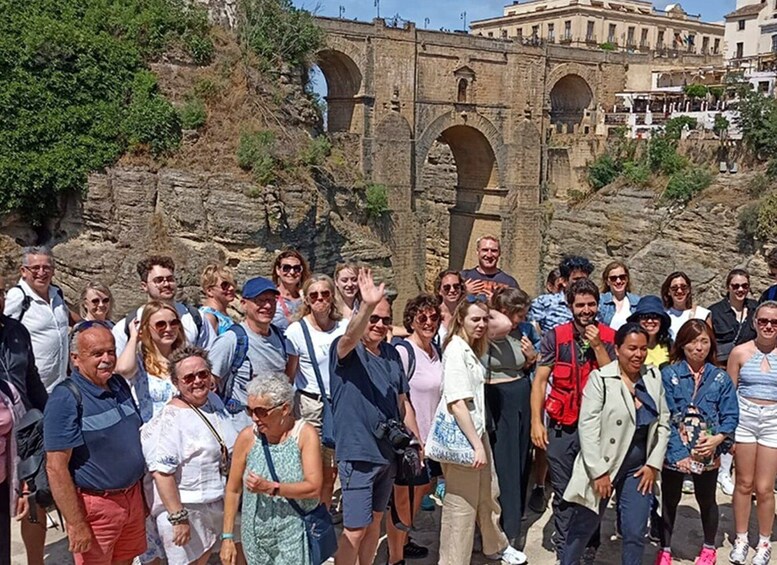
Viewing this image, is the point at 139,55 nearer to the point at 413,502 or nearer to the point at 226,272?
the point at 226,272

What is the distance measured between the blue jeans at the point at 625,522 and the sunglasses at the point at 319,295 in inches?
75.2

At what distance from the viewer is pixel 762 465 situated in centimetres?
464

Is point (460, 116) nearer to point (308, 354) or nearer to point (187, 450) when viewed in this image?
point (308, 354)

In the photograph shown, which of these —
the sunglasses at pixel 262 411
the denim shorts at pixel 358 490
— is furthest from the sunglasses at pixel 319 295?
the sunglasses at pixel 262 411

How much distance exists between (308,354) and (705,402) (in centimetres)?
240

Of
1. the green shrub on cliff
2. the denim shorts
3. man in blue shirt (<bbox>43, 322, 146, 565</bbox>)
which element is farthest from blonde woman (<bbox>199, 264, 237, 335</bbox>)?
the green shrub on cliff

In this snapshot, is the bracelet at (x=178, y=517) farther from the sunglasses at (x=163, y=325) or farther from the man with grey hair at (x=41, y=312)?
the man with grey hair at (x=41, y=312)

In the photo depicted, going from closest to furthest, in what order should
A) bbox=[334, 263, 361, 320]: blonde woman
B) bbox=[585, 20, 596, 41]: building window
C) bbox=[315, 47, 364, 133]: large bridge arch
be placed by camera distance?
bbox=[334, 263, 361, 320]: blonde woman
bbox=[315, 47, 364, 133]: large bridge arch
bbox=[585, 20, 596, 41]: building window

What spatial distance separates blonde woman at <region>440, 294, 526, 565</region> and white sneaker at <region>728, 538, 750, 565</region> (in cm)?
159

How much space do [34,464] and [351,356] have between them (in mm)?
1706

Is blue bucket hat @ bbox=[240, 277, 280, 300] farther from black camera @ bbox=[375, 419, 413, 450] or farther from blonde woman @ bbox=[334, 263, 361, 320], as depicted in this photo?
black camera @ bbox=[375, 419, 413, 450]

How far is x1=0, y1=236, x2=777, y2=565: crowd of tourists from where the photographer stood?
11.5 feet

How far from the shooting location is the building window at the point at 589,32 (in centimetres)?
4771

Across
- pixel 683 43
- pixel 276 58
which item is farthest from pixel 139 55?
pixel 683 43
